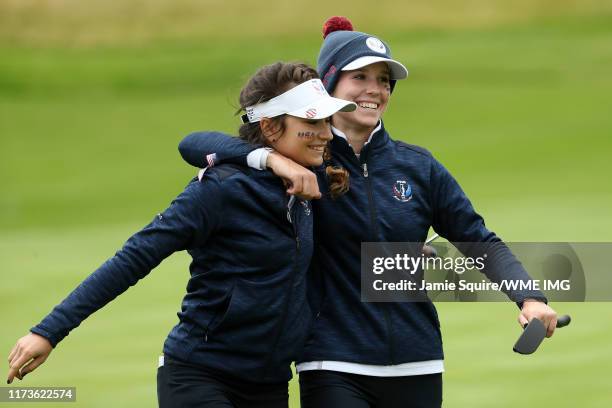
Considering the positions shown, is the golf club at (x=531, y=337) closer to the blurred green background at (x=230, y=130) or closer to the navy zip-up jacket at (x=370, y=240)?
the navy zip-up jacket at (x=370, y=240)

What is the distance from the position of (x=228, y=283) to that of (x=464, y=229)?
724 mm

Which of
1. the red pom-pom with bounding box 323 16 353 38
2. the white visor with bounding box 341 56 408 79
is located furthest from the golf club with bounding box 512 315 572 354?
the red pom-pom with bounding box 323 16 353 38

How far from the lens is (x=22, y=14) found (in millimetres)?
19344

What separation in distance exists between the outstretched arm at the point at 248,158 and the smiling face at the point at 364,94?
34cm

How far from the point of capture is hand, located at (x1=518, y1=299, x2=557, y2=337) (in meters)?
3.57

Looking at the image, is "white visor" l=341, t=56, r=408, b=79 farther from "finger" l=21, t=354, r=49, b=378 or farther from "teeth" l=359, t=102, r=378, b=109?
"finger" l=21, t=354, r=49, b=378

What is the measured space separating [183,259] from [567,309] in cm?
341

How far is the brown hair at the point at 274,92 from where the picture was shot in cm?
355

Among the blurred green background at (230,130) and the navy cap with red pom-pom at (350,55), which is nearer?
the navy cap with red pom-pom at (350,55)

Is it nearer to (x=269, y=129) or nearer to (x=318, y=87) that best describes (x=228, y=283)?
(x=269, y=129)

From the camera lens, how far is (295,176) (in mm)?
3389

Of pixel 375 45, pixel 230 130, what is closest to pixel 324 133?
pixel 375 45

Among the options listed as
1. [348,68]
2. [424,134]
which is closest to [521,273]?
[348,68]

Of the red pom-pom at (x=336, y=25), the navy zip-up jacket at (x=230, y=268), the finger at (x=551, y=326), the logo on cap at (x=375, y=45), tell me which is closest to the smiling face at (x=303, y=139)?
the navy zip-up jacket at (x=230, y=268)
